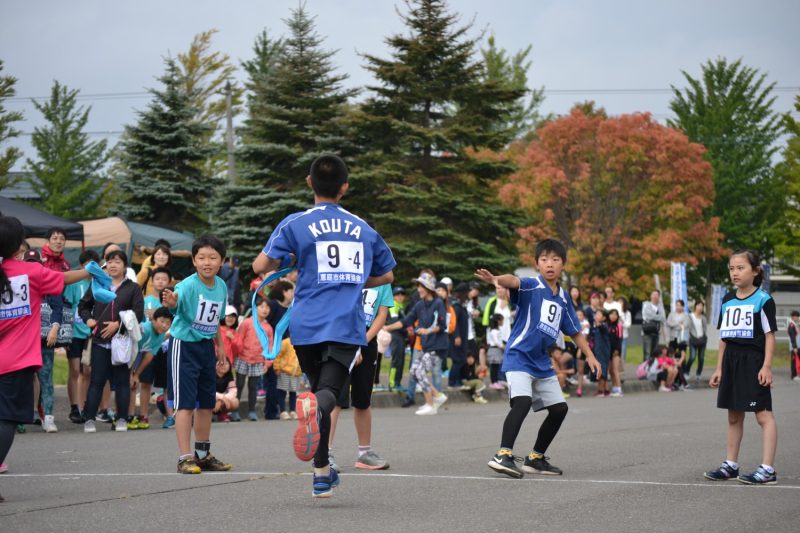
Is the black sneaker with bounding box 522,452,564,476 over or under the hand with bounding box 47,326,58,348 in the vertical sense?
under

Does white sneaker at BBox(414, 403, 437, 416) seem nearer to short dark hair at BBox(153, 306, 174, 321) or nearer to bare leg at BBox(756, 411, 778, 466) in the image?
short dark hair at BBox(153, 306, 174, 321)

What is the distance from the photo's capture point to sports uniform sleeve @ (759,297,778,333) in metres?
8.16

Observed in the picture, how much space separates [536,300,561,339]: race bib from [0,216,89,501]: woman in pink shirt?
11.4 ft

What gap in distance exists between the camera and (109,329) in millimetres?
11992

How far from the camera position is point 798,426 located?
43.9 ft

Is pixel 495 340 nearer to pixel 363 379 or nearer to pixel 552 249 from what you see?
pixel 552 249

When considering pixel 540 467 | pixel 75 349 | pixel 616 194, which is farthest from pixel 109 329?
pixel 616 194

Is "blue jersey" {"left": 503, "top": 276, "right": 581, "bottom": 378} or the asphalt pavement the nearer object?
the asphalt pavement

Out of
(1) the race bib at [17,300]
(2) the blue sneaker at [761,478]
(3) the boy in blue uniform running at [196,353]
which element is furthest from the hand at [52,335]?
(2) the blue sneaker at [761,478]

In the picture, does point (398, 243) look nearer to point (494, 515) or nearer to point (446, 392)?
point (446, 392)

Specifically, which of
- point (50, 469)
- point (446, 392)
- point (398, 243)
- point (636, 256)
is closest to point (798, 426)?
point (446, 392)

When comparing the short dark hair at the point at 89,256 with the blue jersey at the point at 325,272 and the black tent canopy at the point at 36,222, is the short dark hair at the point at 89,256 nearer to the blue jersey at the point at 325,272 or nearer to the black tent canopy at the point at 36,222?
the black tent canopy at the point at 36,222

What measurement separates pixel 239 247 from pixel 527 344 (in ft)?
83.8

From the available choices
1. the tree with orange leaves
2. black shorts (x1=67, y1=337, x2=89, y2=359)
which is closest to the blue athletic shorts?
black shorts (x1=67, y1=337, x2=89, y2=359)
